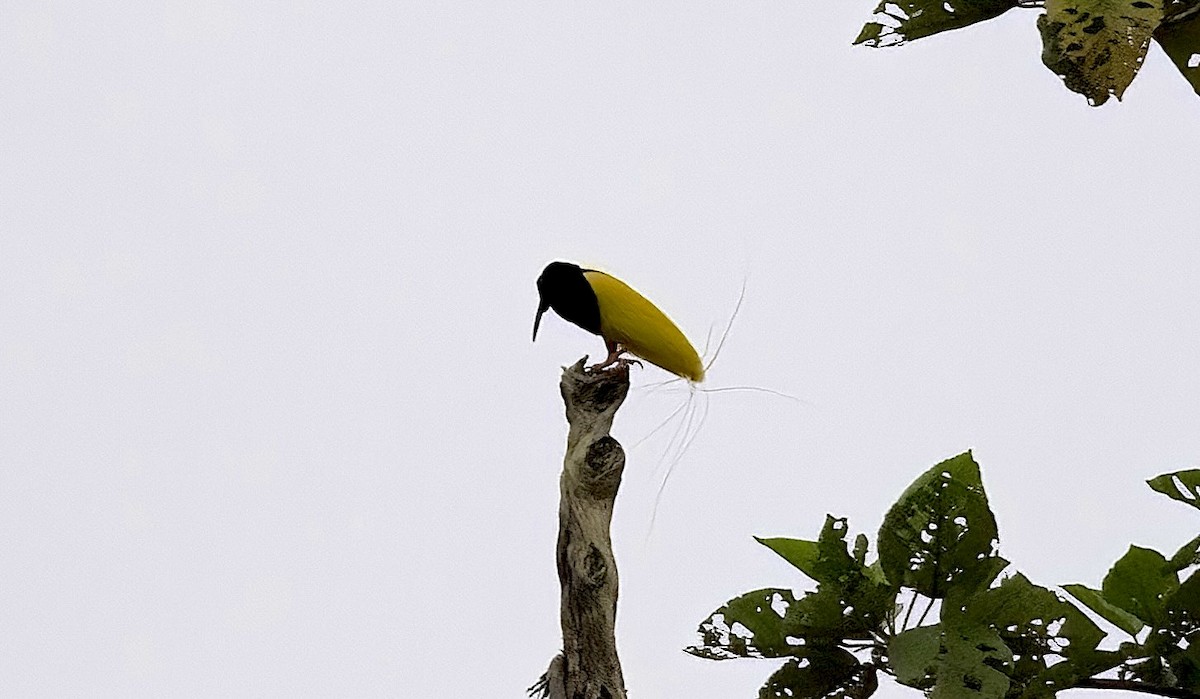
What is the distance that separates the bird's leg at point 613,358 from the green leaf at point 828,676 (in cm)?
18

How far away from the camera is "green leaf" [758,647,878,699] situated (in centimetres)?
63

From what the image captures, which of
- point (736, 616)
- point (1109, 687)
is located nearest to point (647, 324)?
point (736, 616)

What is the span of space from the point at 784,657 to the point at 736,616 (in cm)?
3

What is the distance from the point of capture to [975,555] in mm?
599

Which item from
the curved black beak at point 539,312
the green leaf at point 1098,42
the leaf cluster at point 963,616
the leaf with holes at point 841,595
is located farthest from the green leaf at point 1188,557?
the curved black beak at point 539,312

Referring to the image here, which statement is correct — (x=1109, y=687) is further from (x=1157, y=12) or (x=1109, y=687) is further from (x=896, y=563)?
(x=1157, y=12)

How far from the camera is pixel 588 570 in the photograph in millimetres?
669

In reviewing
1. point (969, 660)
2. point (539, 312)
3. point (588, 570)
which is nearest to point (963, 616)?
point (969, 660)

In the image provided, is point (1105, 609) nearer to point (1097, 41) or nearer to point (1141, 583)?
point (1141, 583)

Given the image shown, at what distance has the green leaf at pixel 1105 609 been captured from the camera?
0.63m

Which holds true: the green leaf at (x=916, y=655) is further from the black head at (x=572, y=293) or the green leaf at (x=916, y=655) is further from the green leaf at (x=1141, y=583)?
the black head at (x=572, y=293)

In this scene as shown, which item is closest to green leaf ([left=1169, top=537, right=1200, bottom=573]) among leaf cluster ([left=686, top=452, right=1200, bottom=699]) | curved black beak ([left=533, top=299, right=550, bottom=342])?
leaf cluster ([left=686, top=452, right=1200, bottom=699])

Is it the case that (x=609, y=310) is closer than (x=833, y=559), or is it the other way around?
(x=833, y=559)

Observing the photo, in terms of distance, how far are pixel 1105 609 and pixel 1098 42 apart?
0.89ft
